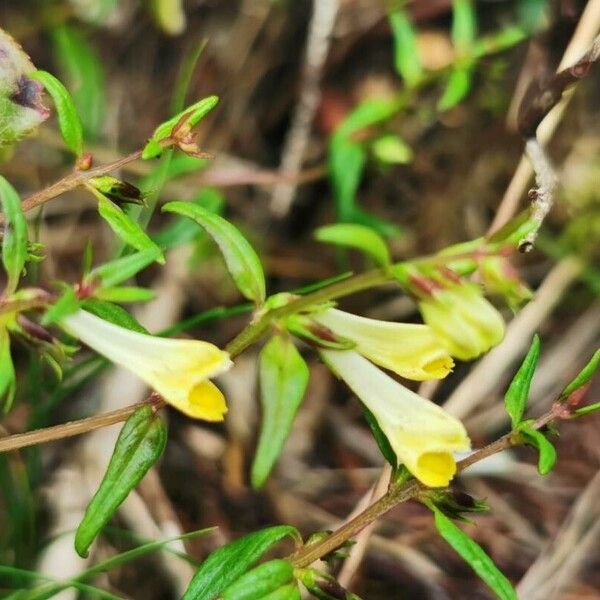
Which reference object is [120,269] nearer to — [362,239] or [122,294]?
[122,294]

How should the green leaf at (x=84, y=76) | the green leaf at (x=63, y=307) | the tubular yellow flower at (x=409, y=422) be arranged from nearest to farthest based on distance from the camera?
the green leaf at (x=63, y=307), the tubular yellow flower at (x=409, y=422), the green leaf at (x=84, y=76)

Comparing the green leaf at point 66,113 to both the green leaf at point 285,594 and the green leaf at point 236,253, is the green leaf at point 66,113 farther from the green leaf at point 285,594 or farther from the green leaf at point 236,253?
the green leaf at point 285,594

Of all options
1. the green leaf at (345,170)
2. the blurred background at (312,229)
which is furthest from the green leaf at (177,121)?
the green leaf at (345,170)

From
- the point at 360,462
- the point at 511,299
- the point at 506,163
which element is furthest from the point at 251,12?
the point at 511,299

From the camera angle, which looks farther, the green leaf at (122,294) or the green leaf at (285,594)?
the green leaf at (285,594)

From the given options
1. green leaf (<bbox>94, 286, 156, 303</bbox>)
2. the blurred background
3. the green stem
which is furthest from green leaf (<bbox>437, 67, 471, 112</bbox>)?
green leaf (<bbox>94, 286, 156, 303</bbox>)

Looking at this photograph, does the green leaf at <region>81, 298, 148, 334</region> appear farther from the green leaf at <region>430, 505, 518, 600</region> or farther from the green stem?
the green leaf at <region>430, 505, 518, 600</region>
